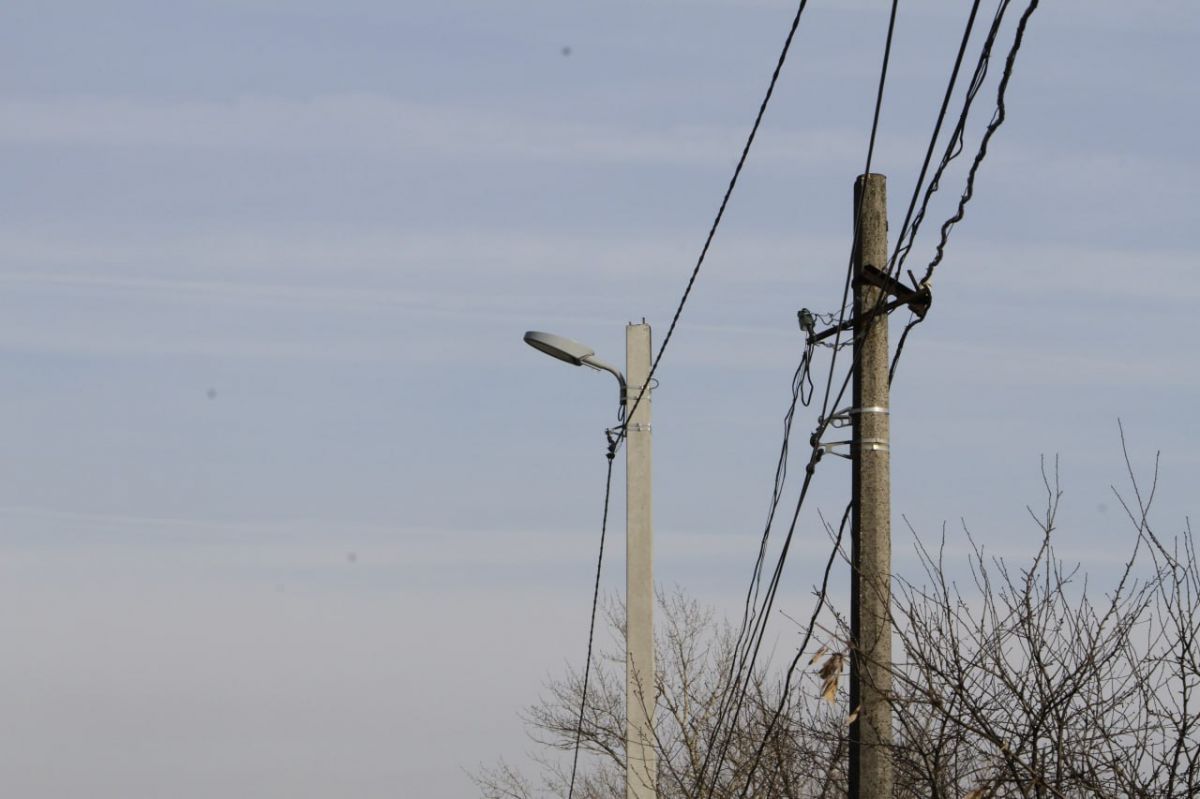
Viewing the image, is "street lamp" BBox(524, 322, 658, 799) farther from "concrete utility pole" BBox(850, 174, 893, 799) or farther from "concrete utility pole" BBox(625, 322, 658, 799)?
"concrete utility pole" BBox(850, 174, 893, 799)

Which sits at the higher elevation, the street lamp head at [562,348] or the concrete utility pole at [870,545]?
the street lamp head at [562,348]

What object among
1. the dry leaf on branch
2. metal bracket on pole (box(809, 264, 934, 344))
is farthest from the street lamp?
metal bracket on pole (box(809, 264, 934, 344))

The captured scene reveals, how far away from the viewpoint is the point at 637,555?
1123cm

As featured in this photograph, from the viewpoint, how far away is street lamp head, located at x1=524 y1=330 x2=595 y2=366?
39.8 feet

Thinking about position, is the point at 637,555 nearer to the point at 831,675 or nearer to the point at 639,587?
the point at 639,587

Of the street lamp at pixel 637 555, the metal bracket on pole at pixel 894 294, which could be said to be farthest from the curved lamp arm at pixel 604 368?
the metal bracket on pole at pixel 894 294

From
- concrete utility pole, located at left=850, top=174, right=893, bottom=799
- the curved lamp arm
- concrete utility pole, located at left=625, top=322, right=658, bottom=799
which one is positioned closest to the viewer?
concrete utility pole, located at left=850, top=174, right=893, bottom=799

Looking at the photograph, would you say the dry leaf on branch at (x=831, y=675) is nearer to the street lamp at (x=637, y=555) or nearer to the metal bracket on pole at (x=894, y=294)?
the metal bracket on pole at (x=894, y=294)

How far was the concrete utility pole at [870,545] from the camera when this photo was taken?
7539mm

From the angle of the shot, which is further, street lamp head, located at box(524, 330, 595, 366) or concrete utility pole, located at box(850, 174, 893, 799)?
street lamp head, located at box(524, 330, 595, 366)

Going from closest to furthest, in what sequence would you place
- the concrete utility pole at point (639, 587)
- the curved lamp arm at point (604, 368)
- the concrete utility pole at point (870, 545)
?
the concrete utility pole at point (870, 545) → the concrete utility pole at point (639, 587) → the curved lamp arm at point (604, 368)

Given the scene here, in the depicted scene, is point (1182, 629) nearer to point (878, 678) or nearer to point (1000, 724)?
point (1000, 724)

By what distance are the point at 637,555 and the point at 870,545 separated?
3.76 m

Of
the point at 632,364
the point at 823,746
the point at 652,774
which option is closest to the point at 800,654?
the point at 652,774
